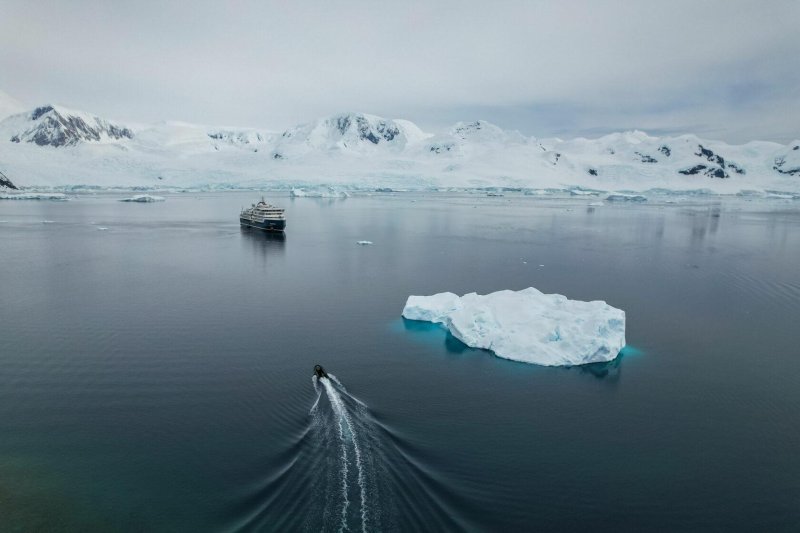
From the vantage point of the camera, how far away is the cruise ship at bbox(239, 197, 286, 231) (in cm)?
4022

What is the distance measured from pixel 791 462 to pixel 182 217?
55291 mm

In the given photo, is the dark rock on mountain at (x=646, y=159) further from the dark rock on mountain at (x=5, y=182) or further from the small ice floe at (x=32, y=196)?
the dark rock on mountain at (x=5, y=182)

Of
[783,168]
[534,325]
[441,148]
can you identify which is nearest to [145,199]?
[534,325]

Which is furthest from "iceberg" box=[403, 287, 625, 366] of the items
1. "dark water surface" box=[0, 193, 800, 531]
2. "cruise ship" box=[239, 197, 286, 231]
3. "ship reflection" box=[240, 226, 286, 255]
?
"cruise ship" box=[239, 197, 286, 231]

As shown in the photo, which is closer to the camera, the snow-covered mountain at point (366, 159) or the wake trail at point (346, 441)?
the wake trail at point (346, 441)

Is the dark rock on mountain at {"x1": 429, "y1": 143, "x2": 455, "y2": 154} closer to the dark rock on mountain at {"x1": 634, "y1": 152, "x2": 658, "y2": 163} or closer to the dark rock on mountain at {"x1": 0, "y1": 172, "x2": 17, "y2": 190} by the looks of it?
the dark rock on mountain at {"x1": 634, "y1": 152, "x2": 658, "y2": 163}

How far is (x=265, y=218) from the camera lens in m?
40.2

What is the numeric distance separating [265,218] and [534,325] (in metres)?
30.8

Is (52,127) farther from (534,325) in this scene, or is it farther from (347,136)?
(534,325)

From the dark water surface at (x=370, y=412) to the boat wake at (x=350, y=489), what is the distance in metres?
0.04

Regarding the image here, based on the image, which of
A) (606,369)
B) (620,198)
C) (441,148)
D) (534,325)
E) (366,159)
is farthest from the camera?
(441,148)

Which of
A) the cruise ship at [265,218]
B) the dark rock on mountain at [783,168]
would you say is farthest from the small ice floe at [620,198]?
the dark rock on mountain at [783,168]

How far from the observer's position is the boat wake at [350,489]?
7.28 meters

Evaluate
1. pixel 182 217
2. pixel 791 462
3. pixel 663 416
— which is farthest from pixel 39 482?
pixel 182 217
